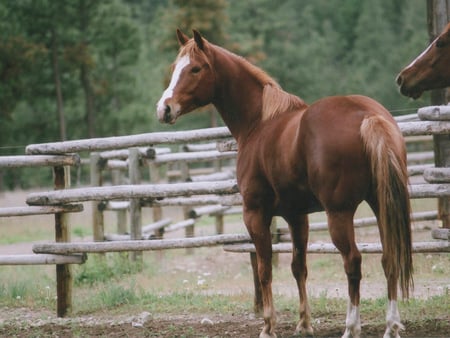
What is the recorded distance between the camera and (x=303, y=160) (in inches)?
187

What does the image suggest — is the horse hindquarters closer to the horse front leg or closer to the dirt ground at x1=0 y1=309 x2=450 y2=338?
the dirt ground at x1=0 y1=309 x2=450 y2=338

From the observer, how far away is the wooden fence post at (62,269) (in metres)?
6.98

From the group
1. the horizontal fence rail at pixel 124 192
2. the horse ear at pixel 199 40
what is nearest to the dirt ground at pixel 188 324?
the horizontal fence rail at pixel 124 192

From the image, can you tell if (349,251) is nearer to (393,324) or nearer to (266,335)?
(393,324)

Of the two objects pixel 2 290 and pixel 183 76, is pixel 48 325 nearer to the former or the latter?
pixel 2 290

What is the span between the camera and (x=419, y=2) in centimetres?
3812

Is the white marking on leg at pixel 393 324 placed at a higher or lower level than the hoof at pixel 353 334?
higher

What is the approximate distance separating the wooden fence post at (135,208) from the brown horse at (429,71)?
190 inches

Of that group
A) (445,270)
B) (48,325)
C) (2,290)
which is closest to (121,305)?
(48,325)

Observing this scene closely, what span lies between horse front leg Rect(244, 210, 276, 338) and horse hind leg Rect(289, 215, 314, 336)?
245 mm

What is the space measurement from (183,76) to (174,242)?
1925mm

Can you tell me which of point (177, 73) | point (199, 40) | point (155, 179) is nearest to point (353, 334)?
point (177, 73)

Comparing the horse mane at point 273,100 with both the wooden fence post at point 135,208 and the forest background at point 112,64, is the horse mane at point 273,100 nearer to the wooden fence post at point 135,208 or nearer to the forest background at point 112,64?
the wooden fence post at point 135,208

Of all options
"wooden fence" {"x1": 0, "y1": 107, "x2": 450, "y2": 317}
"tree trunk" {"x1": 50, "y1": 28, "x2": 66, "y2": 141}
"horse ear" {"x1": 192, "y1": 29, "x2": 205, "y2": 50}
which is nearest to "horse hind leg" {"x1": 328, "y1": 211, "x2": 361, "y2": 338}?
"wooden fence" {"x1": 0, "y1": 107, "x2": 450, "y2": 317}
